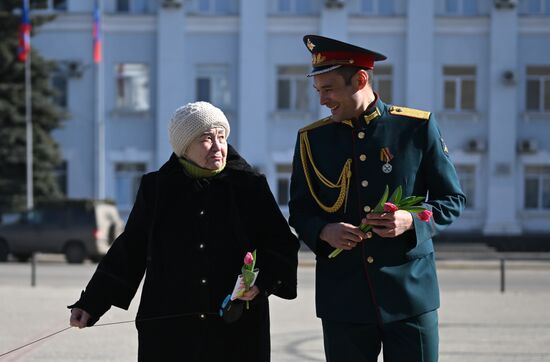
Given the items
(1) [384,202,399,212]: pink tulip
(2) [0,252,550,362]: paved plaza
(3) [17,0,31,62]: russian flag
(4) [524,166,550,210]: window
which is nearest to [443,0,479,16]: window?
(4) [524,166,550,210]: window

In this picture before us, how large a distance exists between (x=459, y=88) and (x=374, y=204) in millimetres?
29807

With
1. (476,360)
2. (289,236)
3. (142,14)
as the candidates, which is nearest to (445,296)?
(476,360)

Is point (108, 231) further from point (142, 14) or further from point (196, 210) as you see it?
point (196, 210)

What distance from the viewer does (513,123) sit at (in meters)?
33.3

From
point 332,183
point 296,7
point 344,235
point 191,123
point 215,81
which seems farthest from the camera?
point 215,81

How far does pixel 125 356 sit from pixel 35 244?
18461 mm

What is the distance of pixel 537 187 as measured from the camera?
33750 mm

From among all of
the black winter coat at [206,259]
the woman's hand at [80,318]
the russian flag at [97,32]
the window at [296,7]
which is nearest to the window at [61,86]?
the russian flag at [97,32]

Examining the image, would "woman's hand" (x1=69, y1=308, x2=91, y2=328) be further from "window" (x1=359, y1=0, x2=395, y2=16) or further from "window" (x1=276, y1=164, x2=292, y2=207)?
"window" (x1=359, y1=0, x2=395, y2=16)

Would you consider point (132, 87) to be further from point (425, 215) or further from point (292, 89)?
point (425, 215)

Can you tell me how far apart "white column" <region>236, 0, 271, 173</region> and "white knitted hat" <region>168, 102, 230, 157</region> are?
28587mm

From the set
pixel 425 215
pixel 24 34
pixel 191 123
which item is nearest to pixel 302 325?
pixel 191 123

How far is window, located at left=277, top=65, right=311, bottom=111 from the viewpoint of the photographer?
34.0 m

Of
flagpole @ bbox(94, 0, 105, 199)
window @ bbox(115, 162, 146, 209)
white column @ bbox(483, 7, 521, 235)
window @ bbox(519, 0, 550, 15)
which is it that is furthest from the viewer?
window @ bbox(115, 162, 146, 209)
